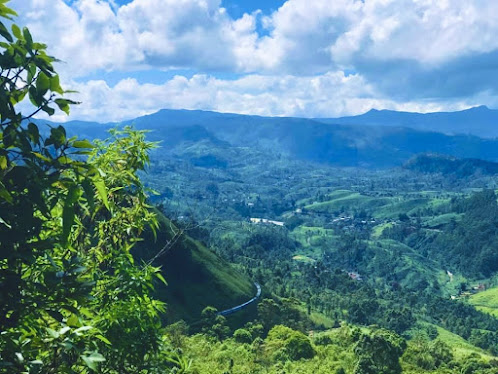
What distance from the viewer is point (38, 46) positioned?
447 cm

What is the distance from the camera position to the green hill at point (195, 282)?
114 meters

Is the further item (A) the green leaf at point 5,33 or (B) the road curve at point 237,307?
(B) the road curve at point 237,307

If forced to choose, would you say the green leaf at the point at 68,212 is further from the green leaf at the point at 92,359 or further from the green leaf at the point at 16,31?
the green leaf at the point at 16,31

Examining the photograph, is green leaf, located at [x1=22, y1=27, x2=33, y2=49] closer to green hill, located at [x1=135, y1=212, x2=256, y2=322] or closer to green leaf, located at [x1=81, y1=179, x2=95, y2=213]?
green leaf, located at [x1=81, y1=179, x2=95, y2=213]

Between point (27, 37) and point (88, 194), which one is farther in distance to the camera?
point (27, 37)

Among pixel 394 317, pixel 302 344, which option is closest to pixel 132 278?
pixel 302 344

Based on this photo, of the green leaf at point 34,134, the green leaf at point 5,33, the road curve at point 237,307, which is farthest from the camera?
the road curve at point 237,307

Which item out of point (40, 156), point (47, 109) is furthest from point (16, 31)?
point (40, 156)

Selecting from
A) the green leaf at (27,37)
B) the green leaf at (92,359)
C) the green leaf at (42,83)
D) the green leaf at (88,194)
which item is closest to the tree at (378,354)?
the green leaf at (92,359)

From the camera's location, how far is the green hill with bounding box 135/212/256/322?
114m

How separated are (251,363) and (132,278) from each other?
2505 inches

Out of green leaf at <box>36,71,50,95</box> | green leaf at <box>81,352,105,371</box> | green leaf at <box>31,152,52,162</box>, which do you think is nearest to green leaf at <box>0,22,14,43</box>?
green leaf at <box>36,71,50,95</box>

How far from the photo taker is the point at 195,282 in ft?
414

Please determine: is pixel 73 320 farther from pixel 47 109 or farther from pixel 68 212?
pixel 47 109
